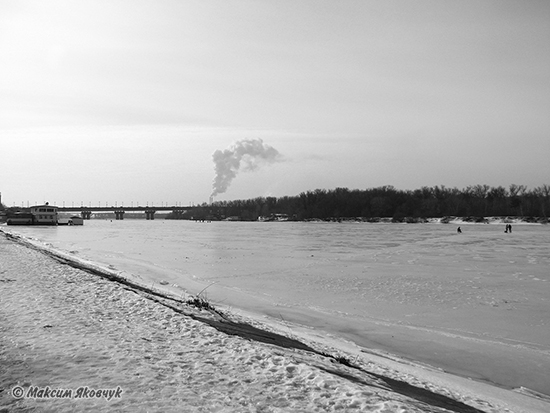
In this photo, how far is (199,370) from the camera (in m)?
5.39

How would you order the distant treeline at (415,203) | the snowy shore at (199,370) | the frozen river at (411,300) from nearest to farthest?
1. the snowy shore at (199,370)
2. the frozen river at (411,300)
3. the distant treeline at (415,203)

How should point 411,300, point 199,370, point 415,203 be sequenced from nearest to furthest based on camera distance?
point 199,370, point 411,300, point 415,203

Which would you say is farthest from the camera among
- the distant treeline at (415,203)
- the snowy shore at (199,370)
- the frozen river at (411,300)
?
the distant treeline at (415,203)

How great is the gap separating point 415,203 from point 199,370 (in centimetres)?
13831

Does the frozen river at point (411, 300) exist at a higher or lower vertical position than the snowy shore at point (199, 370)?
lower

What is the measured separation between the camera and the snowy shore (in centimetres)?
453

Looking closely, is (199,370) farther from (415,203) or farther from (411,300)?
(415,203)

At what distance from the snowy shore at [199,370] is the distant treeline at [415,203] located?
11655 cm

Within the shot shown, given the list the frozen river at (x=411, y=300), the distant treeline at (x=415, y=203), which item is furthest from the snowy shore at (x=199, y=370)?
the distant treeline at (x=415, y=203)

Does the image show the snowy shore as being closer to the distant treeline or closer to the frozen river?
the frozen river

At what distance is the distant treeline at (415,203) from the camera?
12281 cm

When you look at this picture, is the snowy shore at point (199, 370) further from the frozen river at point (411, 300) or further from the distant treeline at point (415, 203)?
the distant treeline at point (415, 203)

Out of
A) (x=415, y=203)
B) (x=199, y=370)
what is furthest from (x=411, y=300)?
(x=415, y=203)

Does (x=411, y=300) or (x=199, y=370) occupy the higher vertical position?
(x=199, y=370)
